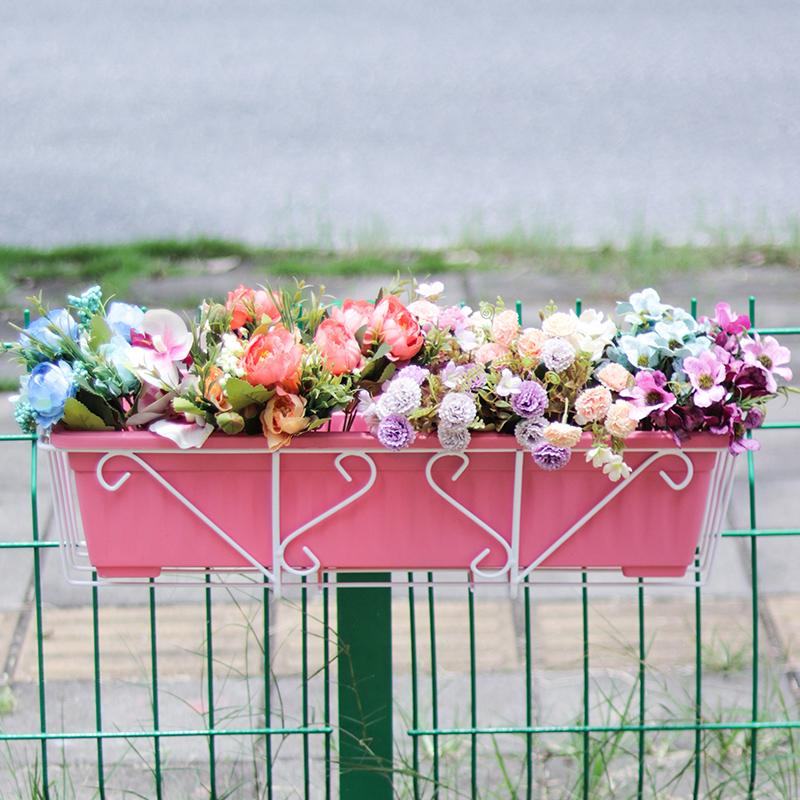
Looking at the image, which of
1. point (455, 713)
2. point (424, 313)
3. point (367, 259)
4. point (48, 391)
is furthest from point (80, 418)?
point (367, 259)

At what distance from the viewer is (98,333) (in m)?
1.44

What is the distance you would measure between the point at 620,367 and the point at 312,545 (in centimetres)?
51

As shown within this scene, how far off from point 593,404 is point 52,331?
0.74 meters

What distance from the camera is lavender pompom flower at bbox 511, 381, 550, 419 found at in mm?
1358

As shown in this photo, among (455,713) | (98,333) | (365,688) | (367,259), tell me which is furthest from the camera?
(367,259)

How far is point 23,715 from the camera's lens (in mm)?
Answer: 2520

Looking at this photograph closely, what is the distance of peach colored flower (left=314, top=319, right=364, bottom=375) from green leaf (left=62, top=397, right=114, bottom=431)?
316 mm

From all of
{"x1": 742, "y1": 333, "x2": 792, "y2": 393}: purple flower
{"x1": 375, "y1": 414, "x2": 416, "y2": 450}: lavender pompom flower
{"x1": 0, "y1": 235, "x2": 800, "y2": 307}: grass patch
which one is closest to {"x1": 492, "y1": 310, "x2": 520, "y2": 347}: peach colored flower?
{"x1": 375, "y1": 414, "x2": 416, "y2": 450}: lavender pompom flower

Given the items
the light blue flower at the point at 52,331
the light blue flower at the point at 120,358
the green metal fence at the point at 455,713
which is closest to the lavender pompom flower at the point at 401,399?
the light blue flower at the point at 120,358

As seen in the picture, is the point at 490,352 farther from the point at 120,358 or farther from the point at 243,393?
the point at 120,358

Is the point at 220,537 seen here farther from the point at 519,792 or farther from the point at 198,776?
the point at 519,792

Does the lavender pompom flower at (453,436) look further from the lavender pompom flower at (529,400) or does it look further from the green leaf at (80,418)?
the green leaf at (80,418)

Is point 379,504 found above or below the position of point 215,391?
below

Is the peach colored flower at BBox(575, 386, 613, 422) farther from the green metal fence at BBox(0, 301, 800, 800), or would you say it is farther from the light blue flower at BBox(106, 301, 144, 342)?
A: the green metal fence at BBox(0, 301, 800, 800)
